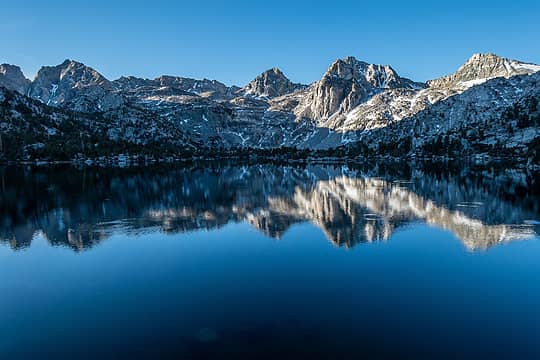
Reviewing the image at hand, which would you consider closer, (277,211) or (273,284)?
(273,284)

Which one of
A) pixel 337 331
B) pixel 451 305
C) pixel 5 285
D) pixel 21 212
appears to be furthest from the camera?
pixel 21 212

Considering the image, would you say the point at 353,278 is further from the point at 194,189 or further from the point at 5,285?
the point at 194,189

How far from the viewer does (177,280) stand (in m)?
32.0

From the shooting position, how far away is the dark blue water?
21.1 meters

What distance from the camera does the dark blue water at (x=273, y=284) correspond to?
2109 cm

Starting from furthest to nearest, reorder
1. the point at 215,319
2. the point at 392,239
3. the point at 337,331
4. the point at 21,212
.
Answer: the point at 21,212 < the point at 392,239 < the point at 215,319 < the point at 337,331

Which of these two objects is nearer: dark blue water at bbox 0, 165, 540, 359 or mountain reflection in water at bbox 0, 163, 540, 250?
dark blue water at bbox 0, 165, 540, 359

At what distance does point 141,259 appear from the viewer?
38438 mm

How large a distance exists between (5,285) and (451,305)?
35.0 meters

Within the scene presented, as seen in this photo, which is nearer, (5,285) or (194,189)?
(5,285)

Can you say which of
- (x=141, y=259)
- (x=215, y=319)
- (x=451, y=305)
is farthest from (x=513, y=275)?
(x=141, y=259)

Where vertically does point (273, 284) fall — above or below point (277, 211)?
below

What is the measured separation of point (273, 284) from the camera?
3027 centimetres

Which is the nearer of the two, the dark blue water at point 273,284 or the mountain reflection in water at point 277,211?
the dark blue water at point 273,284
